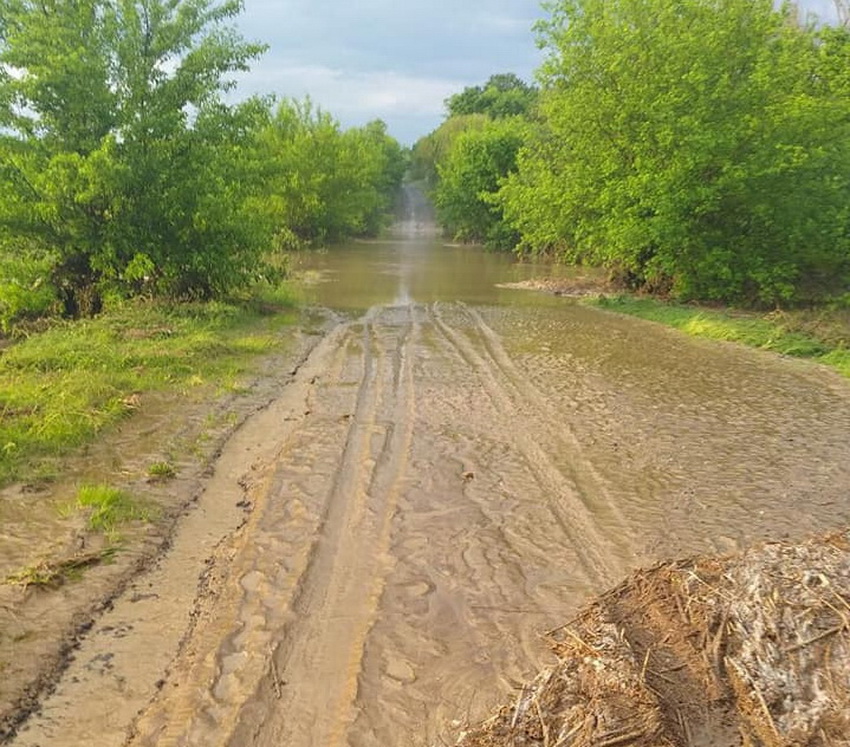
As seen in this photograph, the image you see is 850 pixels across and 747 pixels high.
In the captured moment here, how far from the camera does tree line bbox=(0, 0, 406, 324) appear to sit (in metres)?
13.4

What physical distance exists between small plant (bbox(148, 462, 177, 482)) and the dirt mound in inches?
177

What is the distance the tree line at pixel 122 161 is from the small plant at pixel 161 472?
7.79m

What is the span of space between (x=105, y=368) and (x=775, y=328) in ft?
44.6

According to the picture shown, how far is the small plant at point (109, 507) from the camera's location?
6078 millimetres

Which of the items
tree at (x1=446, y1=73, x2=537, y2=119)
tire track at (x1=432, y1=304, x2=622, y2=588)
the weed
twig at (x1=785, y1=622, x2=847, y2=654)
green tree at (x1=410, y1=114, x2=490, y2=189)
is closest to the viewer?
twig at (x1=785, y1=622, x2=847, y2=654)

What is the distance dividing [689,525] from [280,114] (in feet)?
142

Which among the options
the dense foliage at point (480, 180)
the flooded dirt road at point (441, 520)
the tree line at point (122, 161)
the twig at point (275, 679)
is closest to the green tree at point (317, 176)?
the dense foliage at point (480, 180)

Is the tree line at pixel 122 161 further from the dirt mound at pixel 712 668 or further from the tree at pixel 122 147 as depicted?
the dirt mound at pixel 712 668

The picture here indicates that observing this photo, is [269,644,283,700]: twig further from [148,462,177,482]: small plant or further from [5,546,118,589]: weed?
[148,462,177,482]: small plant

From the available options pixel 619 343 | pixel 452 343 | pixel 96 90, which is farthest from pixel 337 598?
pixel 96 90

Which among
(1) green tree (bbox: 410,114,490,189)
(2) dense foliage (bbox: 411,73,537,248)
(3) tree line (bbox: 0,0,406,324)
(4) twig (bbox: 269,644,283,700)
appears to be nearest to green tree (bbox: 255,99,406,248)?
(2) dense foliage (bbox: 411,73,537,248)

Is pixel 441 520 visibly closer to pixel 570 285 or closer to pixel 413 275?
pixel 570 285

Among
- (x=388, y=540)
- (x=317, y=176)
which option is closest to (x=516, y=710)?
(x=388, y=540)

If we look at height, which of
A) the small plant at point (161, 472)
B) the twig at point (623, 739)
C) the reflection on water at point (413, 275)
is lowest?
the reflection on water at point (413, 275)
